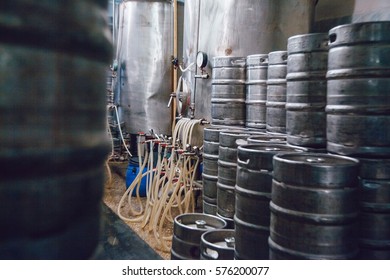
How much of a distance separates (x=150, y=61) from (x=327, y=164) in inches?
198

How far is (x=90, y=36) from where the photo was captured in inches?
24.2

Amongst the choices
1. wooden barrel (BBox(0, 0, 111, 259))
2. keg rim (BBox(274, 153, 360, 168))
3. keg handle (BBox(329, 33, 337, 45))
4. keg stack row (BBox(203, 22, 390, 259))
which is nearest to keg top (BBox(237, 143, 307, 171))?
keg stack row (BBox(203, 22, 390, 259))

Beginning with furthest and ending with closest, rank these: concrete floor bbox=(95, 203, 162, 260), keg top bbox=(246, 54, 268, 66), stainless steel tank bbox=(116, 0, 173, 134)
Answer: stainless steel tank bbox=(116, 0, 173, 134) → keg top bbox=(246, 54, 268, 66) → concrete floor bbox=(95, 203, 162, 260)

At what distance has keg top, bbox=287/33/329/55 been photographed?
7.03ft

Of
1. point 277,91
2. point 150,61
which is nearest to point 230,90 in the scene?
point 277,91

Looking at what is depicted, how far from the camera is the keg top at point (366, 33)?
175 centimetres

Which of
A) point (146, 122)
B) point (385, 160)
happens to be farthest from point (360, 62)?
point (146, 122)

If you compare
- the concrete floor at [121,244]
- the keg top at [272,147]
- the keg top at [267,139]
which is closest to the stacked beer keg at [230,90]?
the keg top at [267,139]

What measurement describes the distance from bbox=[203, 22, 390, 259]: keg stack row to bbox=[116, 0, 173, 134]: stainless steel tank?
410 centimetres

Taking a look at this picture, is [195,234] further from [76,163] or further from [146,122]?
[146,122]

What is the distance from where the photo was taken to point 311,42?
2.17m

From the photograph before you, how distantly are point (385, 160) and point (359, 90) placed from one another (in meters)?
0.31

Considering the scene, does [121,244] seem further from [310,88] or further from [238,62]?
[238,62]

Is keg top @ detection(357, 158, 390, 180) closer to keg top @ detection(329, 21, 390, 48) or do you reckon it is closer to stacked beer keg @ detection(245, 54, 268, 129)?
keg top @ detection(329, 21, 390, 48)
